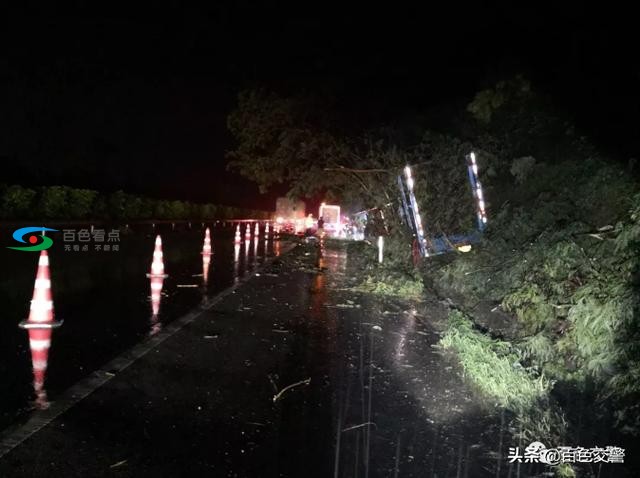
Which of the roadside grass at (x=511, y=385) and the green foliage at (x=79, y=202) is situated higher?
the green foliage at (x=79, y=202)

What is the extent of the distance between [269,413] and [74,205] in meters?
28.0

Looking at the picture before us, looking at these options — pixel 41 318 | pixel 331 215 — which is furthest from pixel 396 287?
pixel 331 215

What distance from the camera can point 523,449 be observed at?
4.73 metres

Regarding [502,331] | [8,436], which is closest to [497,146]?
[502,331]

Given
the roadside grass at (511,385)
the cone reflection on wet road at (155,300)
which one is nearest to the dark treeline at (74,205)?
the cone reflection on wet road at (155,300)

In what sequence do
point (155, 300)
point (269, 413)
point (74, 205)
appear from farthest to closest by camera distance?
point (74, 205) → point (155, 300) → point (269, 413)

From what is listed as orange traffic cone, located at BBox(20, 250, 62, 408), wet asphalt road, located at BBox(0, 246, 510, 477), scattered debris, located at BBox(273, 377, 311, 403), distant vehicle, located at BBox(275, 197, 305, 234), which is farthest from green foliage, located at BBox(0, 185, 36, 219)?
distant vehicle, located at BBox(275, 197, 305, 234)

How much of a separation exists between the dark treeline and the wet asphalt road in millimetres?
20828

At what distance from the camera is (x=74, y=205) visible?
3012 centimetres

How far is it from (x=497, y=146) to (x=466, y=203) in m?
2.61

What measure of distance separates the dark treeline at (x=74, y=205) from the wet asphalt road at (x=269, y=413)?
68.3 ft

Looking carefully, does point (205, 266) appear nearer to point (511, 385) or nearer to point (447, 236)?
point (447, 236)

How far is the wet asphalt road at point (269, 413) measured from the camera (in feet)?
14.0

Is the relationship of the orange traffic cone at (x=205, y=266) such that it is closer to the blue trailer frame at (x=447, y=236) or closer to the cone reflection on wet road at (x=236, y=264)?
the cone reflection on wet road at (x=236, y=264)
